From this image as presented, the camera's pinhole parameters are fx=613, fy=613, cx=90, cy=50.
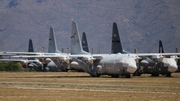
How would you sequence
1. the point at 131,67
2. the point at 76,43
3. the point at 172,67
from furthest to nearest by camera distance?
the point at 76,43 → the point at 172,67 → the point at 131,67

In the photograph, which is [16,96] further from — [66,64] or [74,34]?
[74,34]

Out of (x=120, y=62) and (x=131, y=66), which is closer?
(x=131, y=66)

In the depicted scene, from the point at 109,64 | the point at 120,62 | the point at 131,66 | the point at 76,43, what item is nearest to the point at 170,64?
the point at 120,62

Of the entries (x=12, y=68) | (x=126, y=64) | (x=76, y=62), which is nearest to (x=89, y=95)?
(x=126, y=64)

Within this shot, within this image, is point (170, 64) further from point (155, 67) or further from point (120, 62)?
point (120, 62)

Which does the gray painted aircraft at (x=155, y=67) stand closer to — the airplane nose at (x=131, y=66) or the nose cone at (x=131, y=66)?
the nose cone at (x=131, y=66)

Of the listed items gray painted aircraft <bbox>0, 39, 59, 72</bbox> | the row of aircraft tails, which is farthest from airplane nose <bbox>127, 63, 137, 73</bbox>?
gray painted aircraft <bbox>0, 39, 59, 72</bbox>

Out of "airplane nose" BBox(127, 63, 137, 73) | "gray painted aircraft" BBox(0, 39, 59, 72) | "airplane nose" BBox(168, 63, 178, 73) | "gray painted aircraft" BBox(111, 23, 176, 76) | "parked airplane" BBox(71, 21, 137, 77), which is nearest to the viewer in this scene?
"airplane nose" BBox(127, 63, 137, 73)

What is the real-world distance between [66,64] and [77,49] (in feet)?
20.0

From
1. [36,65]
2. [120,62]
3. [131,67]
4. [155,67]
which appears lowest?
[131,67]

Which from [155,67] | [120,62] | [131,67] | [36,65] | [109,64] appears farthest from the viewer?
[36,65]

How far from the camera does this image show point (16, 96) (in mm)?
42000

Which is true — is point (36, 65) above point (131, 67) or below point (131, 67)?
above

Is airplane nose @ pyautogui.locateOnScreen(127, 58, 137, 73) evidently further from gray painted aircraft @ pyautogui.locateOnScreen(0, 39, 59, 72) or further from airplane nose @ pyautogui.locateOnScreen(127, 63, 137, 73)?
gray painted aircraft @ pyautogui.locateOnScreen(0, 39, 59, 72)
